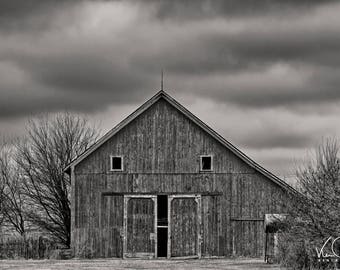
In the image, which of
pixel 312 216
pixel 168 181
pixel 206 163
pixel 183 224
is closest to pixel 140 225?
pixel 183 224

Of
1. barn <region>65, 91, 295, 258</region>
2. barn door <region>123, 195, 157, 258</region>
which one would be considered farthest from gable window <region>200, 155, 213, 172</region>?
barn door <region>123, 195, 157, 258</region>

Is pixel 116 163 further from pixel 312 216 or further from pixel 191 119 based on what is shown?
pixel 312 216

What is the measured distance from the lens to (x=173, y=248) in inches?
1615

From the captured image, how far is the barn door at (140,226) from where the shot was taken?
41.0 metres

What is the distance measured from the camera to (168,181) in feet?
135

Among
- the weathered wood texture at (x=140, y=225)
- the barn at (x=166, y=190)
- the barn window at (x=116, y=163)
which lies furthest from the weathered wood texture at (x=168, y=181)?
the weathered wood texture at (x=140, y=225)

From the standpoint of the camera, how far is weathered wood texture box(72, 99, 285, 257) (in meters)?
41.1

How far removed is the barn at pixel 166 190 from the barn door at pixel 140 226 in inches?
2.0

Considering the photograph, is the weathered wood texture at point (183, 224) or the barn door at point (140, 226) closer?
the barn door at point (140, 226)

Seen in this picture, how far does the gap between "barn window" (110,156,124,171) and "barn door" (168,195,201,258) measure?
296 cm

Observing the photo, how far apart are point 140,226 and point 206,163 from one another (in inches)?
181

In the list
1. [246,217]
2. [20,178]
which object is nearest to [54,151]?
[20,178]
